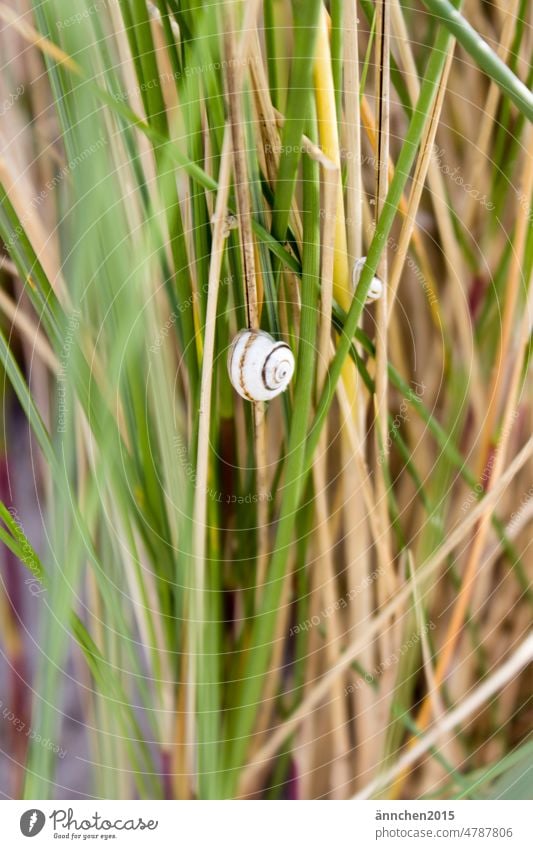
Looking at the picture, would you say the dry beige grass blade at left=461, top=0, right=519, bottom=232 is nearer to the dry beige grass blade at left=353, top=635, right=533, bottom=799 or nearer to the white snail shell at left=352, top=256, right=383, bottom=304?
the white snail shell at left=352, top=256, right=383, bottom=304

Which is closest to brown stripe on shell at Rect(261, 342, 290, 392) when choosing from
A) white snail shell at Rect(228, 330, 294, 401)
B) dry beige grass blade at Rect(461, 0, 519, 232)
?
white snail shell at Rect(228, 330, 294, 401)

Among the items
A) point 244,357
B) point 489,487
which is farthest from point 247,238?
point 489,487

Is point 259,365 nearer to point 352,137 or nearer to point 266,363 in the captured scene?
point 266,363

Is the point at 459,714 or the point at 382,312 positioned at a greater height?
the point at 382,312

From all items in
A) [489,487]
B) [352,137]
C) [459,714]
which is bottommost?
[459,714]

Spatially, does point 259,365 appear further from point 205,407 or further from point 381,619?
point 381,619
